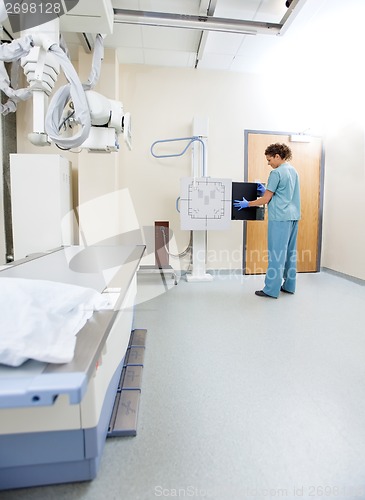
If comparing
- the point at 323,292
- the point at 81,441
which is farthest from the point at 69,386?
the point at 323,292

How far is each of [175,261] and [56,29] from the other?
9.30 ft

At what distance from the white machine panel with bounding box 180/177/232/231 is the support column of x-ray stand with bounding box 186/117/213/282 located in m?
0.22

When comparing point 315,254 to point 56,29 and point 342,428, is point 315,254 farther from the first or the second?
point 56,29

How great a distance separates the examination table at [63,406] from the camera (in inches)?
20.3

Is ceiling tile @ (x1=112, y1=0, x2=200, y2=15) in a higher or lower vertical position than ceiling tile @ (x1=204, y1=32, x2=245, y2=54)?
higher

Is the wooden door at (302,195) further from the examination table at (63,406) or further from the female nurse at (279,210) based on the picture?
the examination table at (63,406)

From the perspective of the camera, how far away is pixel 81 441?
2.90 feet

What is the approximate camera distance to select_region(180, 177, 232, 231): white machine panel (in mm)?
3229

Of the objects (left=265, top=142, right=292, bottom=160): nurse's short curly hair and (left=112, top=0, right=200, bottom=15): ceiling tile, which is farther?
(left=265, top=142, right=292, bottom=160): nurse's short curly hair

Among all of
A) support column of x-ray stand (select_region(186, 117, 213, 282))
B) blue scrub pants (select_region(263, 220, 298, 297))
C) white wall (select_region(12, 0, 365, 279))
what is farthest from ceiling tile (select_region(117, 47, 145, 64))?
blue scrub pants (select_region(263, 220, 298, 297))

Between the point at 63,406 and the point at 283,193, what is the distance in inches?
105

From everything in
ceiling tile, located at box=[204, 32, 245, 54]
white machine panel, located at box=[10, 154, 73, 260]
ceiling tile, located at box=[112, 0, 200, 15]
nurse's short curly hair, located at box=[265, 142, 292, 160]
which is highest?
ceiling tile, located at box=[112, 0, 200, 15]

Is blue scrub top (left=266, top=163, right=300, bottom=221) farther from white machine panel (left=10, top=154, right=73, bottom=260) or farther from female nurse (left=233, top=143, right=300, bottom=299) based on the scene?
white machine panel (left=10, top=154, right=73, bottom=260)

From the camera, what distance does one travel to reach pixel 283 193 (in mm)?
2891
